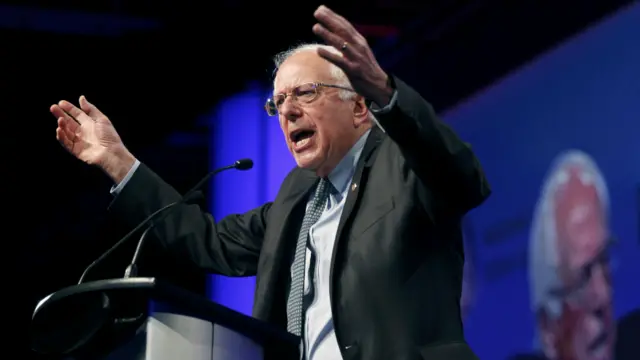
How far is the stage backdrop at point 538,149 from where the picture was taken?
2.51 meters

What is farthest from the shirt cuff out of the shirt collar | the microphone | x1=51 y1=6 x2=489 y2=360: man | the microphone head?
the shirt collar

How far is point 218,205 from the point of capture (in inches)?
168

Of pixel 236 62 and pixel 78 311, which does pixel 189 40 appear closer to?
pixel 236 62

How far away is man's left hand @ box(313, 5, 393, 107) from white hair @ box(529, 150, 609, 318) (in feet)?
3.83

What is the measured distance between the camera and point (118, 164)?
2.14 metres

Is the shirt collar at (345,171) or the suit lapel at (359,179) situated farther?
the shirt collar at (345,171)

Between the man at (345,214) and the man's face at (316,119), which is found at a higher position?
the man's face at (316,119)

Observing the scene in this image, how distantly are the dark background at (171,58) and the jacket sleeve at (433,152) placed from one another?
1137 mm

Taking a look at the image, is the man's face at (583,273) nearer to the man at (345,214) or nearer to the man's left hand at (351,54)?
the man at (345,214)

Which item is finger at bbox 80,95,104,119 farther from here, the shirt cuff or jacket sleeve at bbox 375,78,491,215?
jacket sleeve at bbox 375,78,491,215

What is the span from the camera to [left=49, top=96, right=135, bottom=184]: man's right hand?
2.13m

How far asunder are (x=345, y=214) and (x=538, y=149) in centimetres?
114

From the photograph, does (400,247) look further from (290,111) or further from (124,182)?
(124,182)

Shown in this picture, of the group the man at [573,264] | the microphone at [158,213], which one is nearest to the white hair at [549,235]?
the man at [573,264]
